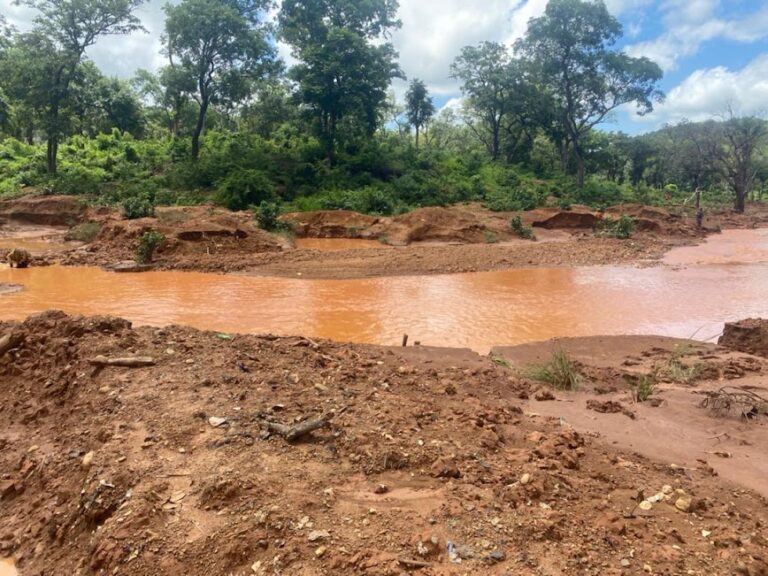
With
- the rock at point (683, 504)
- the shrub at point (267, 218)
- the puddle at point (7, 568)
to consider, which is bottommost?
the puddle at point (7, 568)

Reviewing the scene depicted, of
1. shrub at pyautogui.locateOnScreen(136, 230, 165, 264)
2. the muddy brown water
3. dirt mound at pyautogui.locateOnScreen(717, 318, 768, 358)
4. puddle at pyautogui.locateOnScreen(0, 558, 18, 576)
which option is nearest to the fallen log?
puddle at pyautogui.locateOnScreen(0, 558, 18, 576)

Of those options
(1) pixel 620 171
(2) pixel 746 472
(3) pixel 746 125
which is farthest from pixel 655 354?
(1) pixel 620 171

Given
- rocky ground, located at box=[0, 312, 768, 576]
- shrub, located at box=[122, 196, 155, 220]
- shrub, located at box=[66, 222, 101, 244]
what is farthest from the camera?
shrub, located at box=[122, 196, 155, 220]

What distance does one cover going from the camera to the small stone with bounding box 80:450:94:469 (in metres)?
3.61

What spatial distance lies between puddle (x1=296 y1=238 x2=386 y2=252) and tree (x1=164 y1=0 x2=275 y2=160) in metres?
A: 12.0

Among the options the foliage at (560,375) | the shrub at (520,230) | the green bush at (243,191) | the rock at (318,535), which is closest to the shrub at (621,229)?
the shrub at (520,230)

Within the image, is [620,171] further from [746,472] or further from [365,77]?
[746,472]

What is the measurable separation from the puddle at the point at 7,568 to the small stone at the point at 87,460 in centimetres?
65

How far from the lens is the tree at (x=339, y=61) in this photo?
2692 centimetres

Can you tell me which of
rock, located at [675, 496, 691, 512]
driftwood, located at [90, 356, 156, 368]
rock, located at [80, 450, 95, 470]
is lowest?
rock, located at [675, 496, 691, 512]

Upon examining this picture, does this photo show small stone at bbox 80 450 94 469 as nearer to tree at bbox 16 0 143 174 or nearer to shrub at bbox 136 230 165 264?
shrub at bbox 136 230 165 264

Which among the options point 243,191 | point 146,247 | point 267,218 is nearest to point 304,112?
point 243,191

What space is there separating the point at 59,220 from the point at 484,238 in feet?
57.5

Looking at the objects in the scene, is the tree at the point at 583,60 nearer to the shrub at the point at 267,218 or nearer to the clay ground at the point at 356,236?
the clay ground at the point at 356,236
